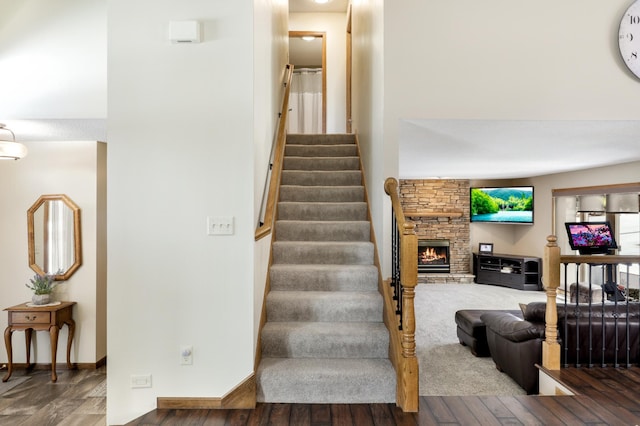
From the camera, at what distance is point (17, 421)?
3.16 metres

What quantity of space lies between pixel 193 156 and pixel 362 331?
1.68 meters

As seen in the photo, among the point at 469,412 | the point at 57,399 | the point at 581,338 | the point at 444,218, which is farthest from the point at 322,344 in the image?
the point at 444,218

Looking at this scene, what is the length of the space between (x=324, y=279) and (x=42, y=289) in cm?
331

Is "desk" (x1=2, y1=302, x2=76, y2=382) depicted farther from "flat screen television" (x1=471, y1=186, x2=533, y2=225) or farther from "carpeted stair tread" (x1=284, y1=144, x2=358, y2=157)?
"flat screen television" (x1=471, y1=186, x2=533, y2=225)

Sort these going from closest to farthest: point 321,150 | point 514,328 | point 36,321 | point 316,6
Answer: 1. point 514,328
2. point 36,321
3. point 321,150
4. point 316,6

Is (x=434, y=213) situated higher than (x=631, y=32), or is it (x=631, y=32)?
(x=631, y=32)

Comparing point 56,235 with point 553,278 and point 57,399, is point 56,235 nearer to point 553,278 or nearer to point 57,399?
point 57,399

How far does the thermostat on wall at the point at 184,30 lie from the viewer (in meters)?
2.38

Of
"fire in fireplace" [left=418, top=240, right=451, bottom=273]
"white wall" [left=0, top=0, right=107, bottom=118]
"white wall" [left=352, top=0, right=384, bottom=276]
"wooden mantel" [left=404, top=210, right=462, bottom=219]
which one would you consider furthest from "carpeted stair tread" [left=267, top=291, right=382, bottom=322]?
"fire in fireplace" [left=418, top=240, right=451, bottom=273]

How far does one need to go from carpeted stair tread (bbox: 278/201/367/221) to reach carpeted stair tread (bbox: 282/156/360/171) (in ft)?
2.70

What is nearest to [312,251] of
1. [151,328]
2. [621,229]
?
[151,328]

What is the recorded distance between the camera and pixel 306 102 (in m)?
7.88

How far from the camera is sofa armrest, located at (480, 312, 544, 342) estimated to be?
3416 mm

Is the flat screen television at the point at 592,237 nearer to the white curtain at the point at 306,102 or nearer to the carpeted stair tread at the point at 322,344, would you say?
the carpeted stair tread at the point at 322,344
